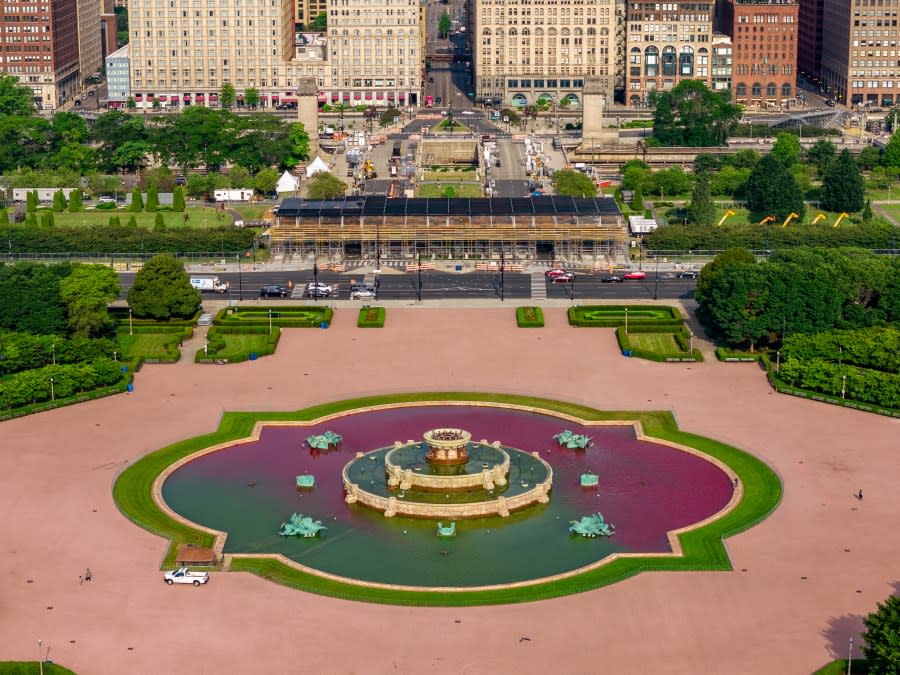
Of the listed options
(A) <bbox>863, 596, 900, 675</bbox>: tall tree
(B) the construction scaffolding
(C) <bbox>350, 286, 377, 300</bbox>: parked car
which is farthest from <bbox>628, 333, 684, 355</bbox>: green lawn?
(A) <bbox>863, 596, 900, 675</bbox>: tall tree

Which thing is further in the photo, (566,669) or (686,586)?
(686,586)

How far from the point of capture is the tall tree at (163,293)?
550 ft

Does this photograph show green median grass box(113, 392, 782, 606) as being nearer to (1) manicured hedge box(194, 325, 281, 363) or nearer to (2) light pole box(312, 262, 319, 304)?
(1) manicured hedge box(194, 325, 281, 363)

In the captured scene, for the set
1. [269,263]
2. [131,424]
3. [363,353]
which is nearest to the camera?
[131,424]

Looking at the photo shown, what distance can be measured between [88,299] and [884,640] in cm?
8650

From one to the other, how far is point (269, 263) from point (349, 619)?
93802mm

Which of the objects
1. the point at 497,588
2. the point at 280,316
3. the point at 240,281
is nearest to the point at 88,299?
the point at 280,316

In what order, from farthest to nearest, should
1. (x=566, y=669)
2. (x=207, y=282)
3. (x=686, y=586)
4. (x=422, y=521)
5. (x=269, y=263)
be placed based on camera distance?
(x=269, y=263) → (x=207, y=282) → (x=422, y=521) → (x=686, y=586) → (x=566, y=669)

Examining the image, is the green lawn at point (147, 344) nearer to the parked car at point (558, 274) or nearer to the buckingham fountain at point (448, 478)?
the buckingham fountain at point (448, 478)

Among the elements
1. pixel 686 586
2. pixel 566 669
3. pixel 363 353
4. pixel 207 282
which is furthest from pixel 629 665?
pixel 207 282

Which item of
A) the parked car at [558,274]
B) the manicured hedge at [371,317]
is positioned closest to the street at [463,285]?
the parked car at [558,274]

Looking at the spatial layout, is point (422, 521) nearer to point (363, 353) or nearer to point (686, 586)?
point (686, 586)

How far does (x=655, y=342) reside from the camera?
536 ft

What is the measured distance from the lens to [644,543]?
118 m
